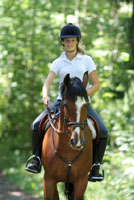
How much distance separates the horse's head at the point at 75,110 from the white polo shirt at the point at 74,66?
2.00 ft

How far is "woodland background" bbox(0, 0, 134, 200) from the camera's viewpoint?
8.35 metres

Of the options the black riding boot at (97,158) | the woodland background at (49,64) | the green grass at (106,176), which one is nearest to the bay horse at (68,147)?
the black riding boot at (97,158)

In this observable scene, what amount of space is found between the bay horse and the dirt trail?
3931 millimetres

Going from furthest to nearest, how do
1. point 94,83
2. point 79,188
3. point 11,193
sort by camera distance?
point 11,193 < point 94,83 < point 79,188

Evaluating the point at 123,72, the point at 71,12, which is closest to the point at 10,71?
the point at 71,12

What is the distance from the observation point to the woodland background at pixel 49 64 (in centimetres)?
835

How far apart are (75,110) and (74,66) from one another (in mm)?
994

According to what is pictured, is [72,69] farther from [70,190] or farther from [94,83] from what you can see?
[70,190]

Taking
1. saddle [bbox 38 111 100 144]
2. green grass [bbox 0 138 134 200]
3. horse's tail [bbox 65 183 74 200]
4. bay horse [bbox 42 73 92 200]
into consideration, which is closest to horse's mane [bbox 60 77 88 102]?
bay horse [bbox 42 73 92 200]

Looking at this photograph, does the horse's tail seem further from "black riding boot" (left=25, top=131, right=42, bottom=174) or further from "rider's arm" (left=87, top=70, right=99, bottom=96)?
"rider's arm" (left=87, top=70, right=99, bottom=96)

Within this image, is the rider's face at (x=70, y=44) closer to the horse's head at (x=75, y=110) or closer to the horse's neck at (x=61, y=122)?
the horse's head at (x=75, y=110)

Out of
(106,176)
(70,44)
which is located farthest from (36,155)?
(106,176)

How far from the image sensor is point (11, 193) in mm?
9320

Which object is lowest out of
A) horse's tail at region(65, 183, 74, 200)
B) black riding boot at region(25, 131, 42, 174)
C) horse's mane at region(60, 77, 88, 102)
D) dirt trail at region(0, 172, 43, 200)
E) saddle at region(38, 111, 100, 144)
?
dirt trail at region(0, 172, 43, 200)
